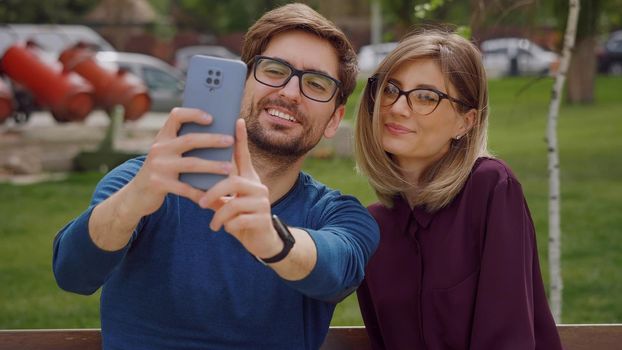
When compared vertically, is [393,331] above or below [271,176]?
below

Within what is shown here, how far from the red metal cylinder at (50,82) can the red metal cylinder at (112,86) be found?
18.0 inches

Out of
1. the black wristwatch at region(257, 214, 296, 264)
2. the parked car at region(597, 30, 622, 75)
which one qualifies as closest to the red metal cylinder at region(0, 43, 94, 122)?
the black wristwatch at region(257, 214, 296, 264)

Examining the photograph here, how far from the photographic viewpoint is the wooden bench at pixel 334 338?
3.03 m

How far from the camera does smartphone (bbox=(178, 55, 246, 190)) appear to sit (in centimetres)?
185

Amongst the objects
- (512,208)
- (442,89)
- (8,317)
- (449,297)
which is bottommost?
(8,317)

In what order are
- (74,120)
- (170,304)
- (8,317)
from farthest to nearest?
1. (74,120)
2. (8,317)
3. (170,304)

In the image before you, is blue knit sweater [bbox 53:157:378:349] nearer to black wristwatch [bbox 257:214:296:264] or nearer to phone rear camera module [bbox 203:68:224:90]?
black wristwatch [bbox 257:214:296:264]

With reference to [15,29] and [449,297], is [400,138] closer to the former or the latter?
[449,297]

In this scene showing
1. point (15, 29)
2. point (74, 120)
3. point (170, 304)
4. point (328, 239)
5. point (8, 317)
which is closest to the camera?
point (328, 239)

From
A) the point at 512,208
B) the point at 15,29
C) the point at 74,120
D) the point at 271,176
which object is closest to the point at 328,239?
the point at 271,176

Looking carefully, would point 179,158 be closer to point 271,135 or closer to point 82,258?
point 82,258

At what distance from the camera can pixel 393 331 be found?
107 inches

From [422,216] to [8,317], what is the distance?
4.53 m

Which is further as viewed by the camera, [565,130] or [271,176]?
[565,130]
